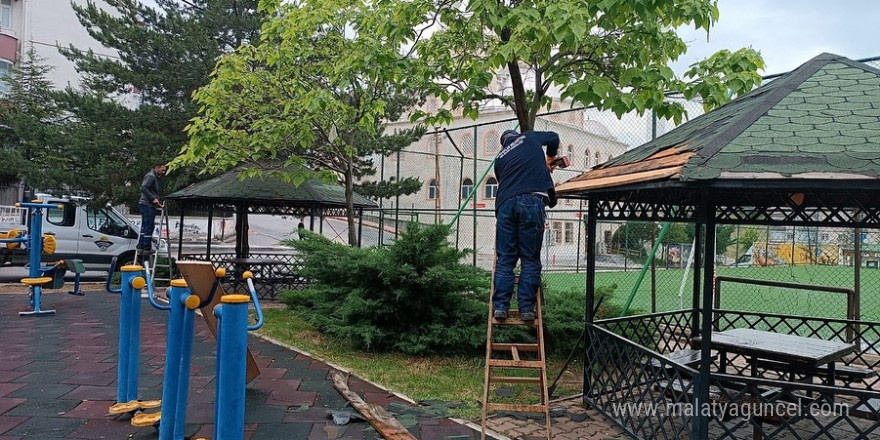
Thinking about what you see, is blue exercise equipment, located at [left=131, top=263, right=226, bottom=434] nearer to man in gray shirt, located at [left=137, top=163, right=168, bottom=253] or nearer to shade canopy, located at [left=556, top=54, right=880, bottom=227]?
shade canopy, located at [left=556, top=54, right=880, bottom=227]

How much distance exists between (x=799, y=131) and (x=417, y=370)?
175 inches

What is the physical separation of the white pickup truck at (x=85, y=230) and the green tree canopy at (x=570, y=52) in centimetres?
1029

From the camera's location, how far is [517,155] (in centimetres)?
515

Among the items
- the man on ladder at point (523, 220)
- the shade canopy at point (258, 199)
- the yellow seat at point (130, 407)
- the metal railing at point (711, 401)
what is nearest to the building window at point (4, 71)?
the shade canopy at point (258, 199)

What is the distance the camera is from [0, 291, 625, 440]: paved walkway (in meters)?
4.46

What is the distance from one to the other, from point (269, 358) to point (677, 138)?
504 centimetres

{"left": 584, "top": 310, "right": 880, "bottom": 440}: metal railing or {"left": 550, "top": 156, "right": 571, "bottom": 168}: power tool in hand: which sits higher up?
{"left": 550, "top": 156, "right": 571, "bottom": 168}: power tool in hand

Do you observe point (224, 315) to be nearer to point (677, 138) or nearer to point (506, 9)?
point (677, 138)

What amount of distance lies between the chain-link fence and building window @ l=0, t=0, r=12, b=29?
21.6m

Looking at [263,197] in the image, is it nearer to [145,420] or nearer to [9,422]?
[9,422]

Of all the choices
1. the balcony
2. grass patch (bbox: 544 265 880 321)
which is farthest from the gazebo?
the balcony

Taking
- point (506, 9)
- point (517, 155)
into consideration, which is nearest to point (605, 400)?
point (517, 155)

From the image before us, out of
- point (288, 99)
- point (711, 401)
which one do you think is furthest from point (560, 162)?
point (288, 99)

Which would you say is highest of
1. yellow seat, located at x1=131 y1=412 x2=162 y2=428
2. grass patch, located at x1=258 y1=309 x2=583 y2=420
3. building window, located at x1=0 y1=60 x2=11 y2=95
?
building window, located at x1=0 y1=60 x2=11 y2=95
